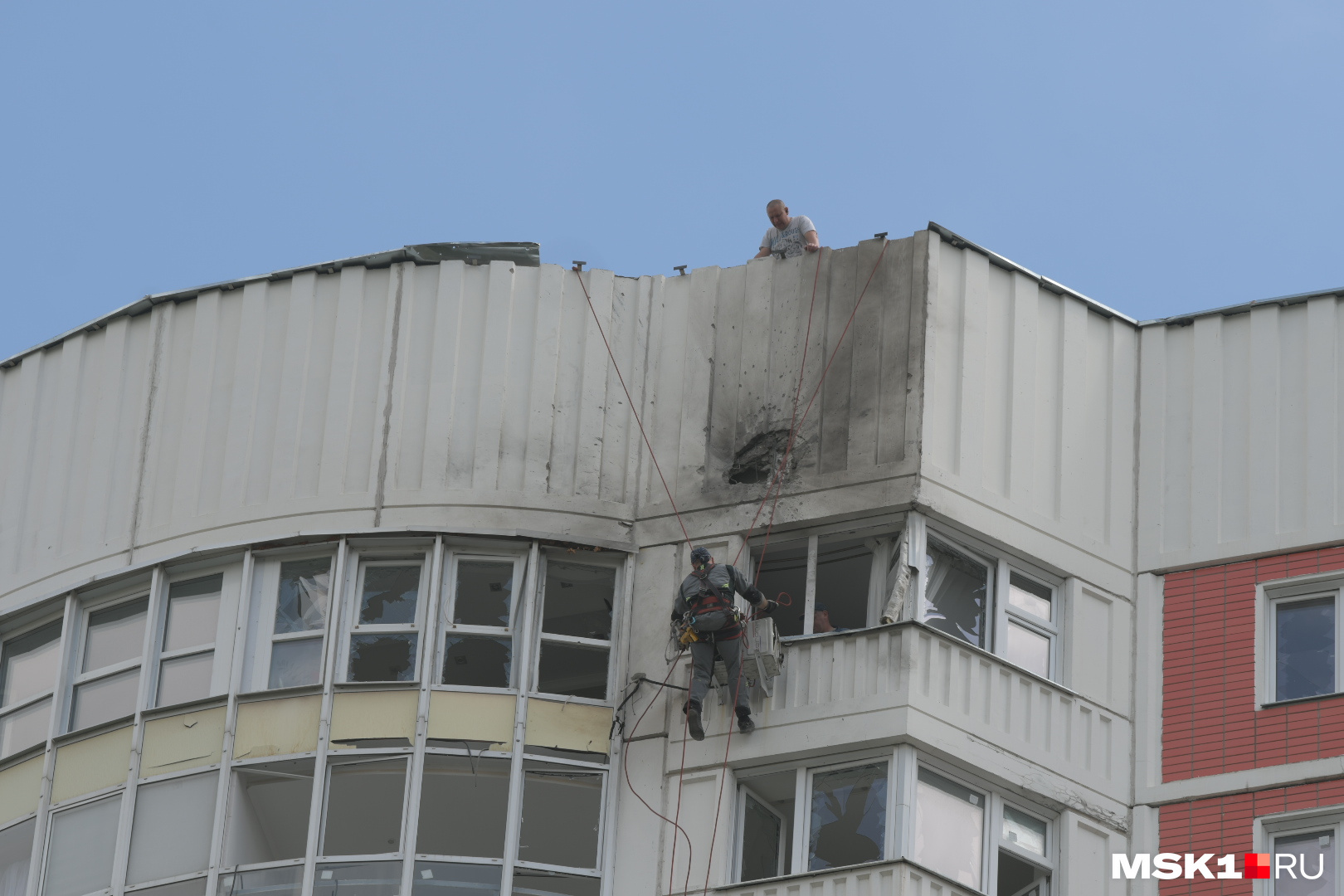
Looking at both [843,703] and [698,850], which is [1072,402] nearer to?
[843,703]

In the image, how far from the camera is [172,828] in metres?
26.7

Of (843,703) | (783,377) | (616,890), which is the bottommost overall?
(616,890)

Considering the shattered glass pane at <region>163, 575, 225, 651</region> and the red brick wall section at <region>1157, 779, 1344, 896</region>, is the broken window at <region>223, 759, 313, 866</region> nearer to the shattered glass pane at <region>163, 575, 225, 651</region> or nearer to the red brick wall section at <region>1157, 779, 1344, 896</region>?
the shattered glass pane at <region>163, 575, 225, 651</region>

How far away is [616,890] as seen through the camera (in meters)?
26.0

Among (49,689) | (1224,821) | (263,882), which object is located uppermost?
(49,689)

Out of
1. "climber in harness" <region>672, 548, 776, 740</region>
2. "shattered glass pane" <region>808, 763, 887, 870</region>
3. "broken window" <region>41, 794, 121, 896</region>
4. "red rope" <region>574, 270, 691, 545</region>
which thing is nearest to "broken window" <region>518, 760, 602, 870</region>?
"climber in harness" <region>672, 548, 776, 740</region>

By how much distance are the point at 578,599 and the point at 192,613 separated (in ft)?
13.9

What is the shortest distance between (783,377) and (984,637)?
361cm

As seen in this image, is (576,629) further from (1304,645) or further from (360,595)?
(1304,645)

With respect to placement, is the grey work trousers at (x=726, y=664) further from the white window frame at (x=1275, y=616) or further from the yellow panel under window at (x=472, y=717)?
the white window frame at (x=1275, y=616)

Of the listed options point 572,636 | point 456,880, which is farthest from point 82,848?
point 572,636

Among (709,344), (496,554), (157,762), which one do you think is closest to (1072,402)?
(709,344)

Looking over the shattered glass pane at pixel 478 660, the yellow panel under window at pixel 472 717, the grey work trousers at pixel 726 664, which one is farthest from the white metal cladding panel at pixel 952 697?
the shattered glass pane at pixel 478 660

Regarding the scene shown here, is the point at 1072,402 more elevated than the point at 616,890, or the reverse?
the point at 1072,402
